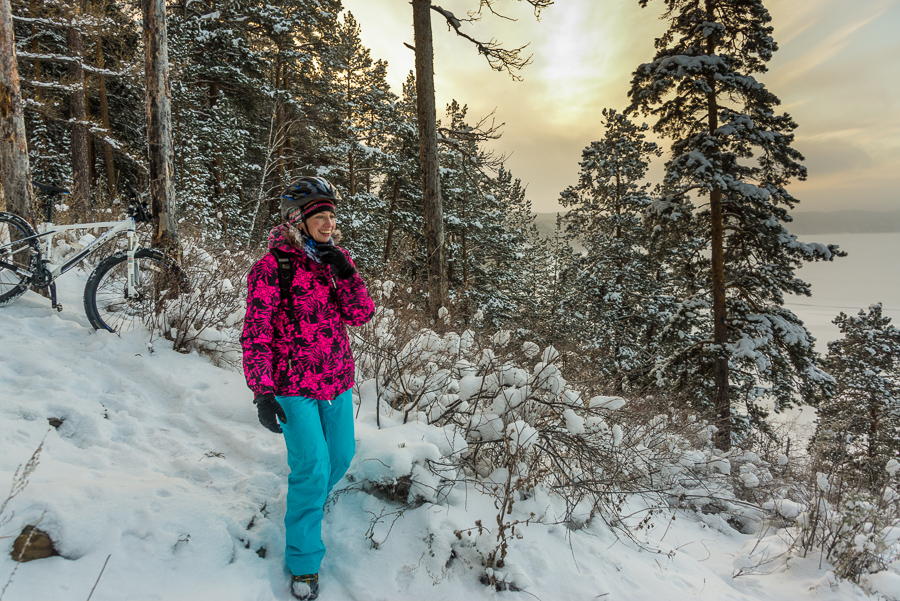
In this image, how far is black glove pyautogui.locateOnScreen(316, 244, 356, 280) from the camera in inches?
87.6

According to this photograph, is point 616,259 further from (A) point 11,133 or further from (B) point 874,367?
(A) point 11,133

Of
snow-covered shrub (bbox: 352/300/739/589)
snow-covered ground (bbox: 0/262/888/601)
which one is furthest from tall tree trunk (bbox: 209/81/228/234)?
snow-covered shrub (bbox: 352/300/739/589)

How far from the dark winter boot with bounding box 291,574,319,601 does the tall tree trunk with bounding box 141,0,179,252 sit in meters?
4.11

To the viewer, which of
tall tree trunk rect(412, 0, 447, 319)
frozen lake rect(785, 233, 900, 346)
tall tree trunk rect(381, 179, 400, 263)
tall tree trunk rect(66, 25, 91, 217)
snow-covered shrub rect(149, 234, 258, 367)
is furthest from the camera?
frozen lake rect(785, 233, 900, 346)

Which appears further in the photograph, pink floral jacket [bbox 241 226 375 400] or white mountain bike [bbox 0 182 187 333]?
white mountain bike [bbox 0 182 187 333]

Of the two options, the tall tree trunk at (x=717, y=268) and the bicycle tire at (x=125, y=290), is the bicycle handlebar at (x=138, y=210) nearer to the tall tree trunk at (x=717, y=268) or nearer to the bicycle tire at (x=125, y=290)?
the bicycle tire at (x=125, y=290)

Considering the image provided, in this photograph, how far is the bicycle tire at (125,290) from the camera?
3615 mm

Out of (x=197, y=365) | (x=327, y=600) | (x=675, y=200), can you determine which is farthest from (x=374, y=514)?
(x=675, y=200)

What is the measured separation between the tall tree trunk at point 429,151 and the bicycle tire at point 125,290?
3.69 m

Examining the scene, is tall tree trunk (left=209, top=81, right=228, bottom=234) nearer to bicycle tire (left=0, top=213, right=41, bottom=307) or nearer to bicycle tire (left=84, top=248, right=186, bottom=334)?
bicycle tire (left=0, top=213, right=41, bottom=307)

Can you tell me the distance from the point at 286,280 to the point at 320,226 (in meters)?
0.37

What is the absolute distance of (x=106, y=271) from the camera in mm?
3654

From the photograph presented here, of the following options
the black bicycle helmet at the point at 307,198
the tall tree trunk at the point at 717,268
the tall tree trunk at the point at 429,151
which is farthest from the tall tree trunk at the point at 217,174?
the tall tree trunk at the point at 717,268

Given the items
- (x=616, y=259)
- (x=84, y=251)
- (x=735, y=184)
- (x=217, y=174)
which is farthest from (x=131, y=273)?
(x=616, y=259)
